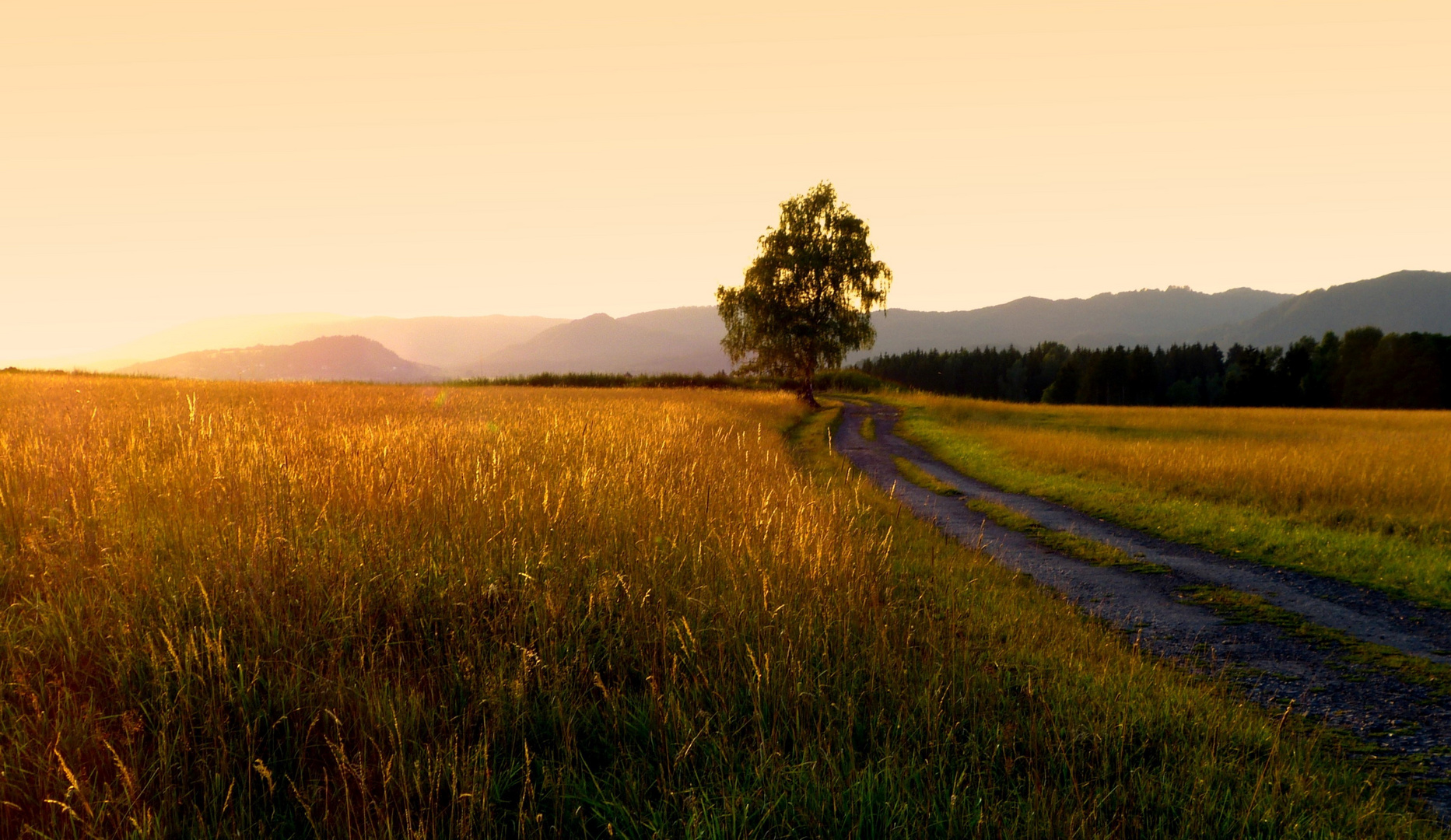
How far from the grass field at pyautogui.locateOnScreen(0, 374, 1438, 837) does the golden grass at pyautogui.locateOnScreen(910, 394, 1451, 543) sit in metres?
9.46

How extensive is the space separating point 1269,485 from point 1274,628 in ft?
28.9

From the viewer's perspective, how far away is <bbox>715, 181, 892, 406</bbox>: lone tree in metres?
40.3

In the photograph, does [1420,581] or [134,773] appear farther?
[1420,581]

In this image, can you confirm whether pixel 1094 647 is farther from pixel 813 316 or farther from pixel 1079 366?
pixel 1079 366

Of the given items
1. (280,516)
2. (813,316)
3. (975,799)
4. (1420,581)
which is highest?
(813,316)

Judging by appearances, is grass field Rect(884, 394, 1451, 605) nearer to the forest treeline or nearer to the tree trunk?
the tree trunk

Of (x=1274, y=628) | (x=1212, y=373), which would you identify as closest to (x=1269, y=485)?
(x=1274, y=628)

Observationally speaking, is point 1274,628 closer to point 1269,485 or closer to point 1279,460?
point 1269,485

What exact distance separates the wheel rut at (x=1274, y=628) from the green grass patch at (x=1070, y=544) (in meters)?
0.18

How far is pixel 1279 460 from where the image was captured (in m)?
15.5

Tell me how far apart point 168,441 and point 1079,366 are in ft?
416

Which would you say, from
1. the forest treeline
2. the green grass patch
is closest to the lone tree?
the green grass patch

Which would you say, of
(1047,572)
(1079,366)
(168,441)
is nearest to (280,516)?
(168,441)

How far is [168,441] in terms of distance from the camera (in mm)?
8016
